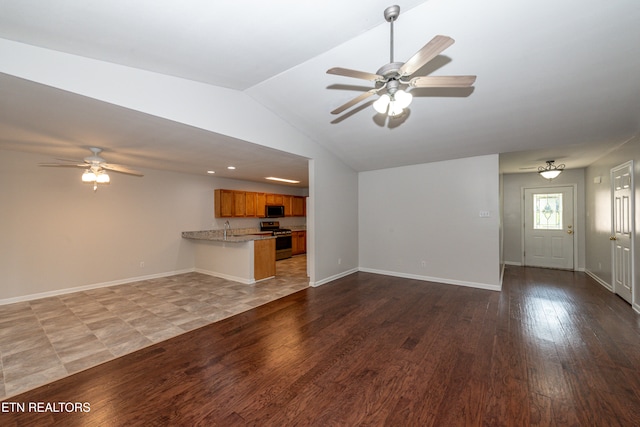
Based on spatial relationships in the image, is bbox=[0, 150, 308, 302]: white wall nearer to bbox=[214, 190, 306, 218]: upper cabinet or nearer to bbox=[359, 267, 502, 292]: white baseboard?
bbox=[214, 190, 306, 218]: upper cabinet

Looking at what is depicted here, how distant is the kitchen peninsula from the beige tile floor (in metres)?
0.24

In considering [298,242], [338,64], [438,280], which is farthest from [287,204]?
[338,64]

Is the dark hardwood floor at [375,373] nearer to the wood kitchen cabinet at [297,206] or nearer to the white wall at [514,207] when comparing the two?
Answer: the white wall at [514,207]

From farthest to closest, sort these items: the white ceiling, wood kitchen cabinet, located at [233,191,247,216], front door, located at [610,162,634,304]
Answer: wood kitchen cabinet, located at [233,191,247,216] < front door, located at [610,162,634,304] < the white ceiling

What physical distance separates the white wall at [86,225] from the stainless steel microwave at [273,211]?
2002mm

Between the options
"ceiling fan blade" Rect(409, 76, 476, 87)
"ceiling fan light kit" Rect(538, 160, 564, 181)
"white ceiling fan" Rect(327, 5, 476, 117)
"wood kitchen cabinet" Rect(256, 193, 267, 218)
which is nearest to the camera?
"white ceiling fan" Rect(327, 5, 476, 117)

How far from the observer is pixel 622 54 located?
7.43 ft

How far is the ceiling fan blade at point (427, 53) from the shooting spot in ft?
4.58

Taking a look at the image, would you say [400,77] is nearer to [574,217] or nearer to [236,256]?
[236,256]

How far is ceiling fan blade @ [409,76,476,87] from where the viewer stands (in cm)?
168

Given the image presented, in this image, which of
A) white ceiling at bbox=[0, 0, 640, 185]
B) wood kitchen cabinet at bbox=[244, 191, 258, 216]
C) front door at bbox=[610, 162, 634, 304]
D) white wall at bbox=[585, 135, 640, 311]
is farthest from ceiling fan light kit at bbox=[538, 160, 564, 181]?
wood kitchen cabinet at bbox=[244, 191, 258, 216]

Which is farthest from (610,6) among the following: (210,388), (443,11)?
(210,388)

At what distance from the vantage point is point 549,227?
6328 mm

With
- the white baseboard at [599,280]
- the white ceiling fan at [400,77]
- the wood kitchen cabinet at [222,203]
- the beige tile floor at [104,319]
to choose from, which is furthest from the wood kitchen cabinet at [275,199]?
the white baseboard at [599,280]
